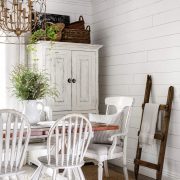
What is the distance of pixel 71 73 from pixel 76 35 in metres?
0.56

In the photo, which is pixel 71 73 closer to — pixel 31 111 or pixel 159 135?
pixel 31 111

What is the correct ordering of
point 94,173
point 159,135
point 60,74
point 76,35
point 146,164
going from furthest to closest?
point 76,35 → point 60,74 → point 94,173 → point 146,164 → point 159,135

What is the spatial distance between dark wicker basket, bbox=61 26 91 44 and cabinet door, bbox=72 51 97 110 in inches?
7.3

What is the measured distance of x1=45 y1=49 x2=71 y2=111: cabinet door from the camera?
461 cm

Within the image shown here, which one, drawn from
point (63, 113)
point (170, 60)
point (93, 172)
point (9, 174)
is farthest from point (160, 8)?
point (9, 174)

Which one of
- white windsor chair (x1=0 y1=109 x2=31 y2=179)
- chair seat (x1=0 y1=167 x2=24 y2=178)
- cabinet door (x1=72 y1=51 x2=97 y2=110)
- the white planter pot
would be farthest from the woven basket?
chair seat (x1=0 y1=167 x2=24 y2=178)

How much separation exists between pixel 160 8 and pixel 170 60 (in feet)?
2.23

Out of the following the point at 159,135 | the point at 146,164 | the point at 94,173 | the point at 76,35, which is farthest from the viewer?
the point at 76,35

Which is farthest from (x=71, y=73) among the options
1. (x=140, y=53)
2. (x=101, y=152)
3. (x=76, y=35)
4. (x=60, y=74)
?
(x=101, y=152)

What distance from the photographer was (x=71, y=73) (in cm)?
479

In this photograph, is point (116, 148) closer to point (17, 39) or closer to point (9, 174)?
point (9, 174)

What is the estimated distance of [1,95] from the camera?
4.72 m

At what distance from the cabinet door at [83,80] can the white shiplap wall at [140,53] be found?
0.30m

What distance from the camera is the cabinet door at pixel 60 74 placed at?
461 cm
